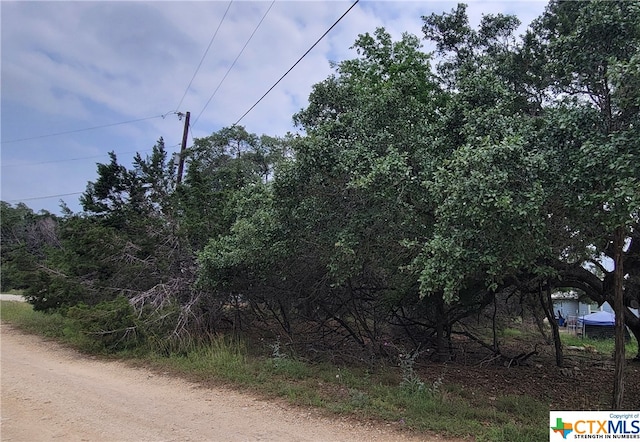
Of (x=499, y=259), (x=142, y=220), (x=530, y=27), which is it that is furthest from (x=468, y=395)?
(x=142, y=220)

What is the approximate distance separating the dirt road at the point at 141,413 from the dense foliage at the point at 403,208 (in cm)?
183

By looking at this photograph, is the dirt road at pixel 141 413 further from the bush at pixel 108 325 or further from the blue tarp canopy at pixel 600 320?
the blue tarp canopy at pixel 600 320

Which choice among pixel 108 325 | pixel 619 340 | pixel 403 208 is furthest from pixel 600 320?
pixel 108 325

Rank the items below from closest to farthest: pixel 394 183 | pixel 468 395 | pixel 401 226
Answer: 1. pixel 394 183
2. pixel 401 226
3. pixel 468 395

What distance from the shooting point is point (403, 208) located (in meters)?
6.59

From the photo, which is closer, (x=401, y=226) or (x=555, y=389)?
(x=401, y=226)

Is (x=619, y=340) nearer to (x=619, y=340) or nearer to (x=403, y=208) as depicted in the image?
(x=619, y=340)

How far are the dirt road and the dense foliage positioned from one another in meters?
1.83

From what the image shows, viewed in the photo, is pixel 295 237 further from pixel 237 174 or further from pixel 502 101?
pixel 237 174

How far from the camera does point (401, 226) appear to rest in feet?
22.1

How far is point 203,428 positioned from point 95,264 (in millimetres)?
Result: 7377

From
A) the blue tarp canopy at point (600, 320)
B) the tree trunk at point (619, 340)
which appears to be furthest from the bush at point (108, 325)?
the blue tarp canopy at point (600, 320)

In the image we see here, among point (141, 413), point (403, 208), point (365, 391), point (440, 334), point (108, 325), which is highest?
point (403, 208)

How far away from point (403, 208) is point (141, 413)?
4610mm
